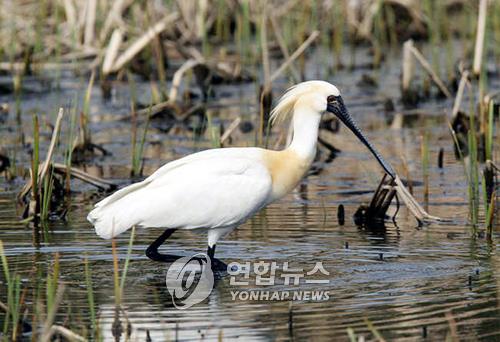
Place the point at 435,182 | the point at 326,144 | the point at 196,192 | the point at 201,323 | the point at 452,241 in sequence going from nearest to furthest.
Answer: the point at 201,323
the point at 196,192
the point at 452,241
the point at 435,182
the point at 326,144

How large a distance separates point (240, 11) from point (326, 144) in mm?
6381

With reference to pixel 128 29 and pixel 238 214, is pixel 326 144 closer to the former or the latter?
pixel 238 214

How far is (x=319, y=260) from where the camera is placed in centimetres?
797

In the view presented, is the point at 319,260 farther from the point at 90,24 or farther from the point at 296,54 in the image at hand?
the point at 90,24

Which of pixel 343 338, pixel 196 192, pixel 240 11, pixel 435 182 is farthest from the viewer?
pixel 240 11

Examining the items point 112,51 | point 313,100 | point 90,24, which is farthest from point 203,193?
point 90,24

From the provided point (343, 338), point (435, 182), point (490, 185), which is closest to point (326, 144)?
point (435, 182)

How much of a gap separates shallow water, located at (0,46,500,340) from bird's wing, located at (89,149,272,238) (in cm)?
40

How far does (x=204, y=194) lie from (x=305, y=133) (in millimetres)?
855

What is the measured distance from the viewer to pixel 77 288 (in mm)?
7305

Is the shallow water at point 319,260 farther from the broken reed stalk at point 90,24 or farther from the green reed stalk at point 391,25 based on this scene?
the green reed stalk at point 391,25

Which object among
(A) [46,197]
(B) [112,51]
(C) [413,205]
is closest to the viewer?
(C) [413,205]

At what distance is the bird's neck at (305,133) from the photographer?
8.16m

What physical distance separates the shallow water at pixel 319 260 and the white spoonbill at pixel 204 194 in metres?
0.34
